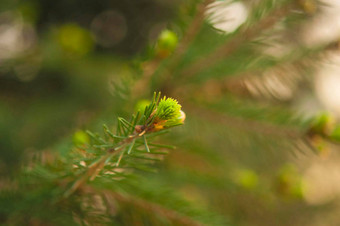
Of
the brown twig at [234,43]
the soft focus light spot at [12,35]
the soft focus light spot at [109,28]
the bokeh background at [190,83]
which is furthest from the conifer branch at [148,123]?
the soft focus light spot at [109,28]

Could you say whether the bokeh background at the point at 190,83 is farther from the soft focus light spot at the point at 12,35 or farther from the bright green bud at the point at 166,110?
the bright green bud at the point at 166,110

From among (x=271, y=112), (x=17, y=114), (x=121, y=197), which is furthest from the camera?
(x=17, y=114)

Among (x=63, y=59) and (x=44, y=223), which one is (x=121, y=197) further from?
(x=63, y=59)

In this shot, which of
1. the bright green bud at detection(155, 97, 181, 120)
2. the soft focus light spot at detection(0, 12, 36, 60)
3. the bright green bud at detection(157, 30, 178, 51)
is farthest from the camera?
the soft focus light spot at detection(0, 12, 36, 60)

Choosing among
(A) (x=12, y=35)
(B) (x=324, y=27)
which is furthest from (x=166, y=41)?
(B) (x=324, y=27)

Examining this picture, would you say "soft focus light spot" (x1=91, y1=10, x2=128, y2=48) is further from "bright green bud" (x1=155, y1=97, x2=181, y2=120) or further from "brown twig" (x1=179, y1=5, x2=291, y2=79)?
"bright green bud" (x1=155, y1=97, x2=181, y2=120)

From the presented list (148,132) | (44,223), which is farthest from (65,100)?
(148,132)

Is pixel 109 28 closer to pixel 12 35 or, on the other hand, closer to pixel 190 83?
pixel 12 35

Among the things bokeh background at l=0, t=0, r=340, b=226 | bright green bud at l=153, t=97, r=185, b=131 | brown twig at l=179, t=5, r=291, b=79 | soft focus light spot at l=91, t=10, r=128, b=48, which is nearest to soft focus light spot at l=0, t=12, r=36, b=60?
bokeh background at l=0, t=0, r=340, b=226
